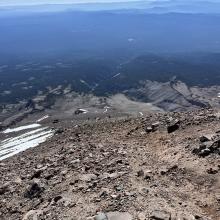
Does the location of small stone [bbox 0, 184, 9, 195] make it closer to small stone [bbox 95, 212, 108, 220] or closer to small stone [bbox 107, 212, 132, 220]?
small stone [bbox 95, 212, 108, 220]

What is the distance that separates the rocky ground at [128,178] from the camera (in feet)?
59.3

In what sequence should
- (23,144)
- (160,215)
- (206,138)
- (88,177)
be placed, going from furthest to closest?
(23,144)
(206,138)
(88,177)
(160,215)

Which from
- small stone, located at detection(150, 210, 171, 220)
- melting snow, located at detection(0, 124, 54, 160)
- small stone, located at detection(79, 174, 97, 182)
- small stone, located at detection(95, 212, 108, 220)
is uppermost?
small stone, located at detection(150, 210, 171, 220)

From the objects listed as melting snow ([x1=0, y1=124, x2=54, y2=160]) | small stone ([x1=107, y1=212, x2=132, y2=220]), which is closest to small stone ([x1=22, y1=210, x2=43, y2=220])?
small stone ([x1=107, y1=212, x2=132, y2=220])

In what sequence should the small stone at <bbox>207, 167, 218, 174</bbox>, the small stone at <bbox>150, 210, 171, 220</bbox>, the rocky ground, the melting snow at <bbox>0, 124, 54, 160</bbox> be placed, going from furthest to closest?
the melting snow at <bbox>0, 124, 54, 160</bbox>
the small stone at <bbox>207, 167, 218, 174</bbox>
the rocky ground
the small stone at <bbox>150, 210, 171, 220</bbox>

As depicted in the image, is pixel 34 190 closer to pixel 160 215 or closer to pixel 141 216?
pixel 141 216

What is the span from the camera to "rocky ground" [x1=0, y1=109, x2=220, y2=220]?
18.1 meters

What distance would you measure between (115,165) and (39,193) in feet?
12.3

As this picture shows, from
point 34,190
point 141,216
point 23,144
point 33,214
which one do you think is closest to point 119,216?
point 141,216

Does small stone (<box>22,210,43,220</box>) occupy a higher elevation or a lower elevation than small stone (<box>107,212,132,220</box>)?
lower

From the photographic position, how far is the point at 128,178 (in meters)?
20.7

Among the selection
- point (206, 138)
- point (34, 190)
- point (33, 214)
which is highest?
point (206, 138)

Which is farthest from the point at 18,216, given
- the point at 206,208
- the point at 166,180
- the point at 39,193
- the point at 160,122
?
the point at 160,122

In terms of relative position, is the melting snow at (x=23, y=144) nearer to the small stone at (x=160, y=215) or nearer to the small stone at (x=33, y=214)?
the small stone at (x=33, y=214)
